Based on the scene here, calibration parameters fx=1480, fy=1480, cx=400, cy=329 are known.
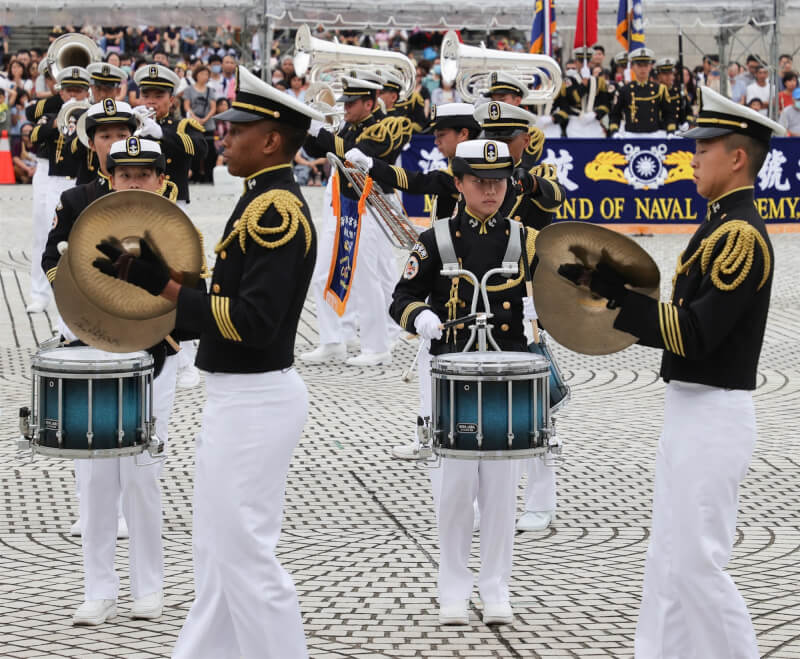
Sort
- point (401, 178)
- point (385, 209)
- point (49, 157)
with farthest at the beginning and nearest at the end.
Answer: point (49, 157) → point (385, 209) → point (401, 178)

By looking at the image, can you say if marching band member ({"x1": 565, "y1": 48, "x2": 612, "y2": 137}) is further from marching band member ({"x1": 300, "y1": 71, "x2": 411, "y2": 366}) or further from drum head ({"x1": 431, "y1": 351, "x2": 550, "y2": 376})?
drum head ({"x1": 431, "y1": 351, "x2": 550, "y2": 376})

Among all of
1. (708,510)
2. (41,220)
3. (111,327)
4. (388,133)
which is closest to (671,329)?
(708,510)

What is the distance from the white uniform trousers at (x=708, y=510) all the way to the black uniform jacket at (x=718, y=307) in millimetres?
80

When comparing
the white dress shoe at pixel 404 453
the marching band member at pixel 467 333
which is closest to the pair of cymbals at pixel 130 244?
the marching band member at pixel 467 333

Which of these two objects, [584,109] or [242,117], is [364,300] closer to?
[242,117]

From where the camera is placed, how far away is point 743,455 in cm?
472

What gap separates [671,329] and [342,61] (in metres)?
7.29

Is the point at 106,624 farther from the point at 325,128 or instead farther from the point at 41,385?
the point at 325,128

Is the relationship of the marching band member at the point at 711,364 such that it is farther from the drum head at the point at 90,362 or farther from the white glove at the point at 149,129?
the white glove at the point at 149,129

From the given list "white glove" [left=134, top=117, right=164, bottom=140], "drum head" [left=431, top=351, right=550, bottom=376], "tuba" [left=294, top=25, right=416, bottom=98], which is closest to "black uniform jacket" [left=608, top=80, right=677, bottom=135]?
"tuba" [left=294, top=25, right=416, bottom=98]

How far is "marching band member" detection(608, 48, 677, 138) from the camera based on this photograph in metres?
20.4

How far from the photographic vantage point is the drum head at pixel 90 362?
17.8 ft

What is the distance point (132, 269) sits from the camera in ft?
14.2

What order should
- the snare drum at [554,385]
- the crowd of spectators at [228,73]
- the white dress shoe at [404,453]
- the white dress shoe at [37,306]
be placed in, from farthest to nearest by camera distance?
the crowd of spectators at [228,73] → the white dress shoe at [37,306] → the white dress shoe at [404,453] → the snare drum at [554,385]
